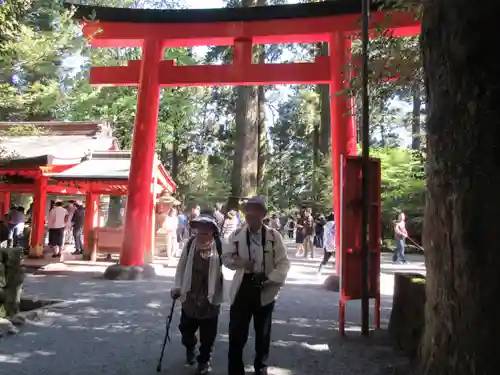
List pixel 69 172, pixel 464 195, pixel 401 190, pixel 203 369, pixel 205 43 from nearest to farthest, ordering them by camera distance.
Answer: pixel 464 195 → pixel 203 369 → pixel 205 43 → pixel 69 172 → pixel 401 190

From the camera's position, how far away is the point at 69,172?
13.1 meters

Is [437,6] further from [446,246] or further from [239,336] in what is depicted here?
[239,336]

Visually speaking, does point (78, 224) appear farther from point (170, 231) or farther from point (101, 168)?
point (170, 231)

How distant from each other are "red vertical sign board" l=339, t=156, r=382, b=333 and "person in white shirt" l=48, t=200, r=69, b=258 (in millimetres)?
9797

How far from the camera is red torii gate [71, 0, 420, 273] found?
9531mm

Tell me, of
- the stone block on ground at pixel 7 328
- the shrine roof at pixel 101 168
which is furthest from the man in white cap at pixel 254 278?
the shrine roof at pixel 101 168

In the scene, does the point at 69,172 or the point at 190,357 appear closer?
the point at 190,357

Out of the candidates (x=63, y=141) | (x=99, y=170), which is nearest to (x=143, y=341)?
(x=99, y=170)

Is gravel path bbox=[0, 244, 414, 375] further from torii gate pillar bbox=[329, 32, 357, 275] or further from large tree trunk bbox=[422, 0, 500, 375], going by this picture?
torii gate pillar bbox=[329, 32, 357, 275]

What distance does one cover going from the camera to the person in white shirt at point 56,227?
44.1 ft

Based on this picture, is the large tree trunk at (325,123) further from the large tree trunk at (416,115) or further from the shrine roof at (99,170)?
the shrine roof at (99,170)

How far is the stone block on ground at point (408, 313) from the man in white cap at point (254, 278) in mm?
1605

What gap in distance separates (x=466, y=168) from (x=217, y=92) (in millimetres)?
31037

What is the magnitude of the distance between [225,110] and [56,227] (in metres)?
21.4
